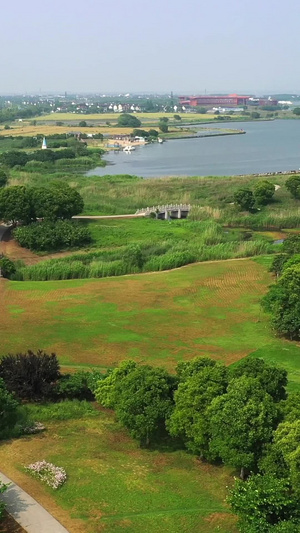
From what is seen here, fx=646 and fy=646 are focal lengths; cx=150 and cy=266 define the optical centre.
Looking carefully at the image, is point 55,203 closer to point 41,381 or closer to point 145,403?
point 41,381

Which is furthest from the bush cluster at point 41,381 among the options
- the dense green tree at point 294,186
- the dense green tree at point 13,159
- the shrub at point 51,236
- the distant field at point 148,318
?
the dense green tree at point 13,159

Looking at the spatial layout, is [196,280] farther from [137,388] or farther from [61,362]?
[137,388]

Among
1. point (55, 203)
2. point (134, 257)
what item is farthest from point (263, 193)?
point (134, 257)

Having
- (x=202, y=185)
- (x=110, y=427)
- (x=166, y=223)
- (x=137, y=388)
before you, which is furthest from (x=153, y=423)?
(x=202, y=185)

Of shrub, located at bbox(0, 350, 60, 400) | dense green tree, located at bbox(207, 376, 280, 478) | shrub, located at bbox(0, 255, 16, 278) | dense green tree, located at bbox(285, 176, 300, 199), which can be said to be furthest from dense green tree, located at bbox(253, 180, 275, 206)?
dense green tree, located at bbox(207, 376, 280, 478)

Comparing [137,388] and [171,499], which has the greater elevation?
[137,388]
